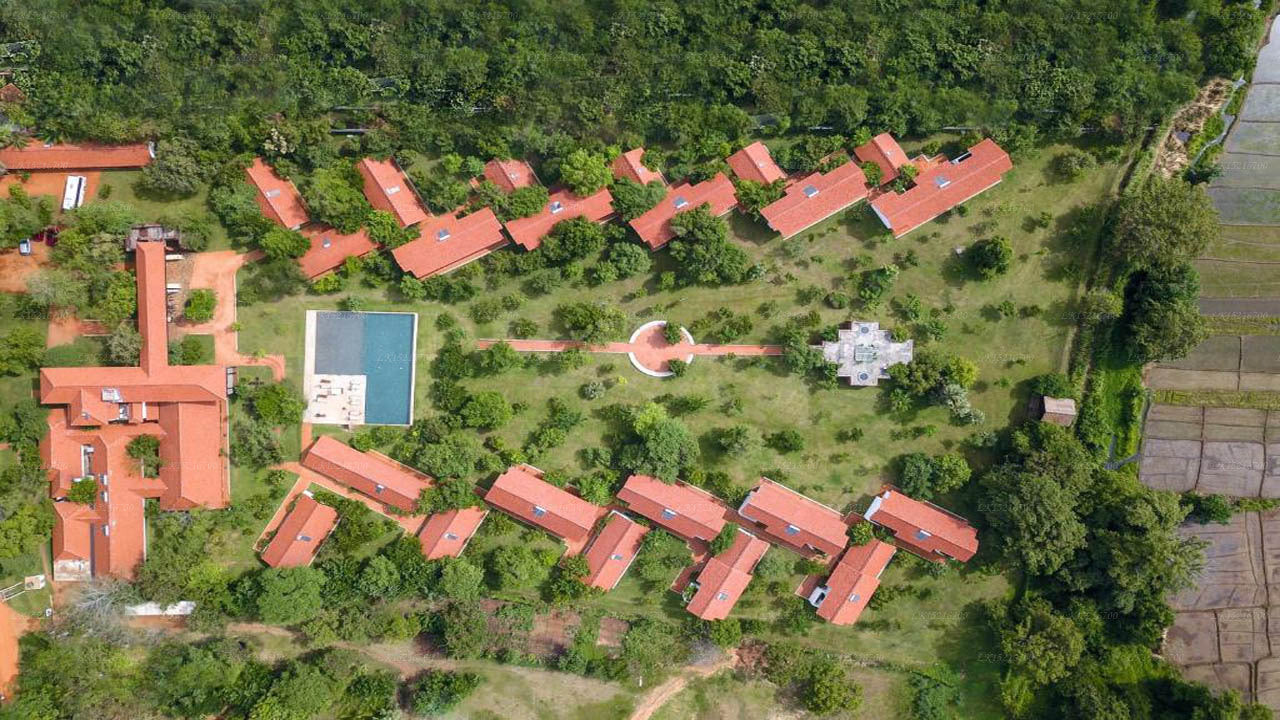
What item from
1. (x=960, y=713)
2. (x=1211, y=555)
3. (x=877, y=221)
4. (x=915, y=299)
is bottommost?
(x=960, y=713)

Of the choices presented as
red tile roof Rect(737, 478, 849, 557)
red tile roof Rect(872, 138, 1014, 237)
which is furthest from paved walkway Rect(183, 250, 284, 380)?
red tile roof Rect(872, 138, 1014, 237)

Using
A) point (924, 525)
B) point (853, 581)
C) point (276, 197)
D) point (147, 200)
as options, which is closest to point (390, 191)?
point (276, 197)

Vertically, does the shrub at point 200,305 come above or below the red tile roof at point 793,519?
above

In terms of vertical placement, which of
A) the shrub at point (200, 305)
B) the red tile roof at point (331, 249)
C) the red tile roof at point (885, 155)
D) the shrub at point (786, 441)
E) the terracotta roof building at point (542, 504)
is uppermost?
the red tile roof at point (885, 155)

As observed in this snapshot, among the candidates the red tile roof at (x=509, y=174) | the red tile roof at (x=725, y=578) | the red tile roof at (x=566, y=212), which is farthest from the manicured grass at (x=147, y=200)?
the red tile roof at (x=725, y=578)

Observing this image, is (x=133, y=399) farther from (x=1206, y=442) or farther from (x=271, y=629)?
(x=1206, y=442)

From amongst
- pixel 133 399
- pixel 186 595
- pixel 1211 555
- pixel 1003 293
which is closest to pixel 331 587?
pixel 186 595

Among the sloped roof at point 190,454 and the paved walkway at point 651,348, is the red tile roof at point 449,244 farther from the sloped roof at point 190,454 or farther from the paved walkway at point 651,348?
the sloped roof at point 190,454

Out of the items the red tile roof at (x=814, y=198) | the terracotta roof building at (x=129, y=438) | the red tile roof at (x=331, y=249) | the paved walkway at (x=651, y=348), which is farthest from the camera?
the paved walkway at (x=651, y=348)
